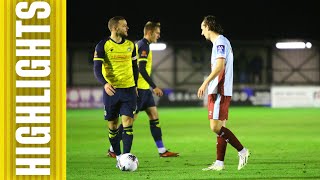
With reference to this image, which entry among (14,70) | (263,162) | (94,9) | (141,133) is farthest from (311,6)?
(14,70)

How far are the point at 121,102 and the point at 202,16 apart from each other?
3618 cm

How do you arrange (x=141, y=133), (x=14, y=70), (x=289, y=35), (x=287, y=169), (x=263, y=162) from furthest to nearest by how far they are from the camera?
(x=289, y=35) < (x=141, y=133) < (x=263, y=162) < (x=287, y=169) < (x=14, y=70)

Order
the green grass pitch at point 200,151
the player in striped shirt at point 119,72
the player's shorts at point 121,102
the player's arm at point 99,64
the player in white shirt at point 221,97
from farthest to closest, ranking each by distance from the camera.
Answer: the player's shorts at point 121,102 → the player in striped shirt at point 119,72 → the player's arm at point 99,64 → the player in white shirt at point 221,97 → the green grass pitch at point 200,151

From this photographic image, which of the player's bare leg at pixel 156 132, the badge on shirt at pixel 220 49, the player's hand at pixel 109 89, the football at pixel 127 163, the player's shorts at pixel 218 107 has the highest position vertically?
the badge on shirt at pixel 220 49

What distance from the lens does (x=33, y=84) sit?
25.6 ft

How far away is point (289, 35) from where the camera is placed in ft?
152

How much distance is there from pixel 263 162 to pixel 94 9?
36707 millimetres

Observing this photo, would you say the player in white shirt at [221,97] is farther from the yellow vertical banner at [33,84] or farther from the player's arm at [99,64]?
the yellow vertical banner at [33,84]

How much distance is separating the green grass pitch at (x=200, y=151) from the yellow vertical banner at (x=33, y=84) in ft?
7.53

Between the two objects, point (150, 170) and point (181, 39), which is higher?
point (181, 39)

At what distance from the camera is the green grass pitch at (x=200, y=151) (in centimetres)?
1042

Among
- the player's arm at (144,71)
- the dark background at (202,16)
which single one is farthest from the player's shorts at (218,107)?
the dark background at (202,16)

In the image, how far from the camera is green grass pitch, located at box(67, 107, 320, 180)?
10.4 meters

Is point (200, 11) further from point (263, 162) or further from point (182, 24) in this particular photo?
point (263, 162)
